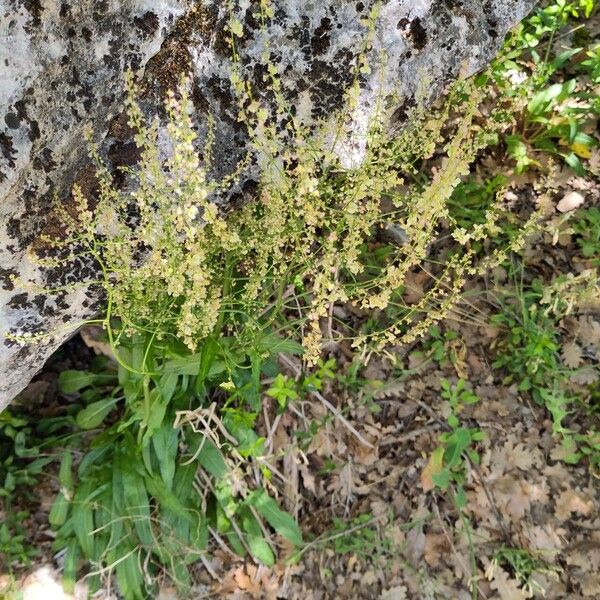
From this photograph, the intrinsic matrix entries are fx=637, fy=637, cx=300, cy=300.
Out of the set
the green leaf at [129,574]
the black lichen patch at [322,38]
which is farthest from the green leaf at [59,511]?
the black lichen patch at [322,38]

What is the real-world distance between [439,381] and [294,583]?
134 centimetres

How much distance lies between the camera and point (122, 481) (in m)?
3.21

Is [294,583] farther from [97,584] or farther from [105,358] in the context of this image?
[105,358]

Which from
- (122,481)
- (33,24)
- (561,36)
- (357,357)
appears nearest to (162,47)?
(33,24)

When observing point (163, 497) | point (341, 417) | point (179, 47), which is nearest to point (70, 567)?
point (163, 497)

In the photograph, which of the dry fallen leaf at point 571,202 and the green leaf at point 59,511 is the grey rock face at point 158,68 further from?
the dry fallen leaf at point 571,202

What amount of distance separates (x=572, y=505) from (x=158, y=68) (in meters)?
2.92

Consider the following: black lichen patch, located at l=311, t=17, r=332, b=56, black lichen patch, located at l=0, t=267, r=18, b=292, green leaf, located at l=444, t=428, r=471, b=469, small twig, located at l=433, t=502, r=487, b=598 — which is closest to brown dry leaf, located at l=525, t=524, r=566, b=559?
small twig, located at l=433, t=502, r=487, b=598

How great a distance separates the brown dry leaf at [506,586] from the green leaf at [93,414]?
2186mm

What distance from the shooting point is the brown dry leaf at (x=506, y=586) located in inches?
127

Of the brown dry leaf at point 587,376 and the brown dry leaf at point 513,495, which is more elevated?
the brown dry leaf at point 587,376

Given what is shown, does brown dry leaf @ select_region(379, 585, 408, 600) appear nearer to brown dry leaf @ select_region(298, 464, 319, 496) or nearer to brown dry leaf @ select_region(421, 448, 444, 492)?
brown dry leaf @ select_region(421, 448, 444, 492)

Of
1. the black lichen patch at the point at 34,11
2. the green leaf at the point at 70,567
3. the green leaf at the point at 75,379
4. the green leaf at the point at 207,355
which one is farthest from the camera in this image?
the green leaf at the point at 75,379

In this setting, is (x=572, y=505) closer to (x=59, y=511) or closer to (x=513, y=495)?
(x=513, y=495)
